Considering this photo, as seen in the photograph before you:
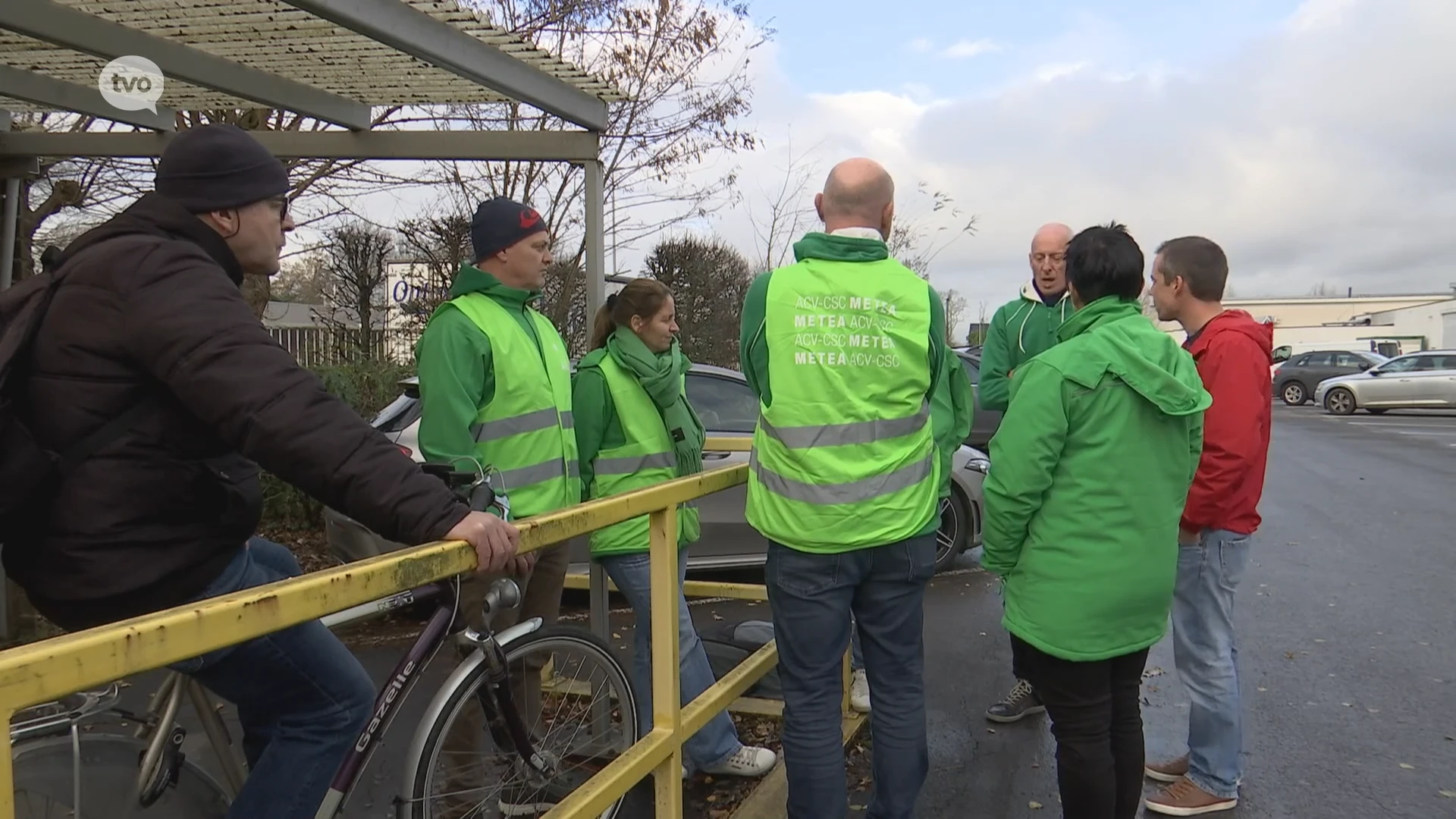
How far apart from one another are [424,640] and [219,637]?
1.06m

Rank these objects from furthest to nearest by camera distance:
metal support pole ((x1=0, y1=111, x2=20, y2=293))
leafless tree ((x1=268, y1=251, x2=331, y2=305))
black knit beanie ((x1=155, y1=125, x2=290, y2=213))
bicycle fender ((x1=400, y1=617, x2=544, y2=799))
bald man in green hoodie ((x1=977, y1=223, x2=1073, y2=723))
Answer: leafless tree ((x1=268, y1=251, x2=331, y2=305)) → metal support pole ((x1=0, y1=111, x2=20, y2=293)) → bald man in green hoodie ((x1=977, y1=223, x2=1073, y2=723)) → bicycle fender ((x1=400, y1=617, x2=544, y2=799)) → black knit beanie ((x1=155, y1=125, x2=290, y2=213))

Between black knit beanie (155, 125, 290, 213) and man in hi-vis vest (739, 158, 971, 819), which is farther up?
black knit beanie (155, 125, 290, 213)

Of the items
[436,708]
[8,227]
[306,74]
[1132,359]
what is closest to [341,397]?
[8,227]

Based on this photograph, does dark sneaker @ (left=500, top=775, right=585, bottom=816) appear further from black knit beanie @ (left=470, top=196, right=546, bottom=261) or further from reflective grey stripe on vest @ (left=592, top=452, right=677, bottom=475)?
black knit beanie @ (left=470, top=196, right=546, bottom=261)

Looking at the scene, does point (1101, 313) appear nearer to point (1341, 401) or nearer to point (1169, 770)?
point (1169, 770)

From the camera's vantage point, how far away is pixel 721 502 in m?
6.47

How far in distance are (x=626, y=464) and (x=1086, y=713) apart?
1.60 metres

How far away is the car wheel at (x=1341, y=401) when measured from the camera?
25.0 meters

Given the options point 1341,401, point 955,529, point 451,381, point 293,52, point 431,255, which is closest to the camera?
point 451,381

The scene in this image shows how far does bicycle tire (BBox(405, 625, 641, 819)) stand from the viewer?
8.01 ft

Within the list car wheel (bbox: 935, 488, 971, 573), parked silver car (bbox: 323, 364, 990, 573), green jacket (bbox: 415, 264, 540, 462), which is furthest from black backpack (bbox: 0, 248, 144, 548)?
car wheel (bbox: 935, 488, 971, 573)

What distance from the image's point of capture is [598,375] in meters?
3.36

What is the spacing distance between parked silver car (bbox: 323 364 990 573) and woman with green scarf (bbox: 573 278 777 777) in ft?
7.13

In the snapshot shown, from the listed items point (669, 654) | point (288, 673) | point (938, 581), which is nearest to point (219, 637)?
point (288, 673)
